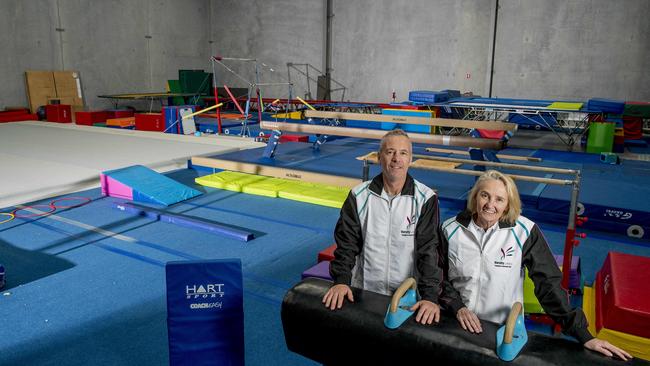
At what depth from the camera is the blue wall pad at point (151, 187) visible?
237 inches

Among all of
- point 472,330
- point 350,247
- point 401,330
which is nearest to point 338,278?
point 350,247

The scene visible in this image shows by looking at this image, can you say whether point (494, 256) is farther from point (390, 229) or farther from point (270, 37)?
point (270, 37)

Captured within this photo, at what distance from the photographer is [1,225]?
17.0 ft

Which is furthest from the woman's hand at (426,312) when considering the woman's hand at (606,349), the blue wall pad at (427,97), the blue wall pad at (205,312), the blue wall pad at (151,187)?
the blue wall pad at (427,97)

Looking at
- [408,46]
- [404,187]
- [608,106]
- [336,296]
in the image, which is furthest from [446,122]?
[408,46]

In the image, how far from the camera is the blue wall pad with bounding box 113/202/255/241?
4863 mm

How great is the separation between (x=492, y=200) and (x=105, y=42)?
17.5 metres

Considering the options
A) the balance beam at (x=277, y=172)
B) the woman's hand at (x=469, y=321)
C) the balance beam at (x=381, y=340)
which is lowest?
the balance beam at (x=277, y=172)

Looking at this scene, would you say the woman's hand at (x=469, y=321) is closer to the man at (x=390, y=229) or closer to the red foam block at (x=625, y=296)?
the man at (x=390, y=229)

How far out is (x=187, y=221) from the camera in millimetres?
5219

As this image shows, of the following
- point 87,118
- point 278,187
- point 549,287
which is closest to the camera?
point 549,287

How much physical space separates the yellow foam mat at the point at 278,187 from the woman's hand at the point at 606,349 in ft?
14.4

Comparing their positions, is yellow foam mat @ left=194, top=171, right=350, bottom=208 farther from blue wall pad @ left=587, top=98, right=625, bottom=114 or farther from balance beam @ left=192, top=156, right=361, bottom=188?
blue wall pad @ left=587, top=98, right=625, bottom=114

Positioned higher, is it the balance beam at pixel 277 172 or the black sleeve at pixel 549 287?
the black sleeve at pixel 549 287
